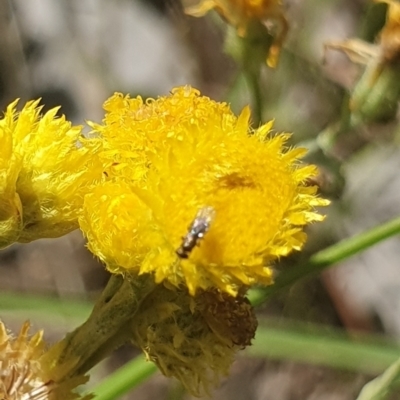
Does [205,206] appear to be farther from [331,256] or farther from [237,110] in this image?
[237,110]

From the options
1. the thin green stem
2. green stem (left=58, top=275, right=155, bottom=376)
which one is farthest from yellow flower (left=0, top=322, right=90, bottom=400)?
the thin green stem

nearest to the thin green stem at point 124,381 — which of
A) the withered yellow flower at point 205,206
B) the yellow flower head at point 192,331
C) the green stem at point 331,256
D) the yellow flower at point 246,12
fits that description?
the green stem at point 331,256

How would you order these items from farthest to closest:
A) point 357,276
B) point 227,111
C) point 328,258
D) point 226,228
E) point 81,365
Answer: point 357,276
point 328,258
point 81,365
point 227,111
point 226,228

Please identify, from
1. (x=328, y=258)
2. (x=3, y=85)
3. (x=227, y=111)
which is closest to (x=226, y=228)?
(x=227, y=111)

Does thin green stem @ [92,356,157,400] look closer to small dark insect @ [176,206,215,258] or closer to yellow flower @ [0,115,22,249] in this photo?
yellow flower @ [0,115,22,249]

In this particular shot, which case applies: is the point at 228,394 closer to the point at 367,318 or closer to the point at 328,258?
the point at 367,318

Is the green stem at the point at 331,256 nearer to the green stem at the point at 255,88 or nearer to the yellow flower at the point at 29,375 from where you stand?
the green stem at the point at 255,88
